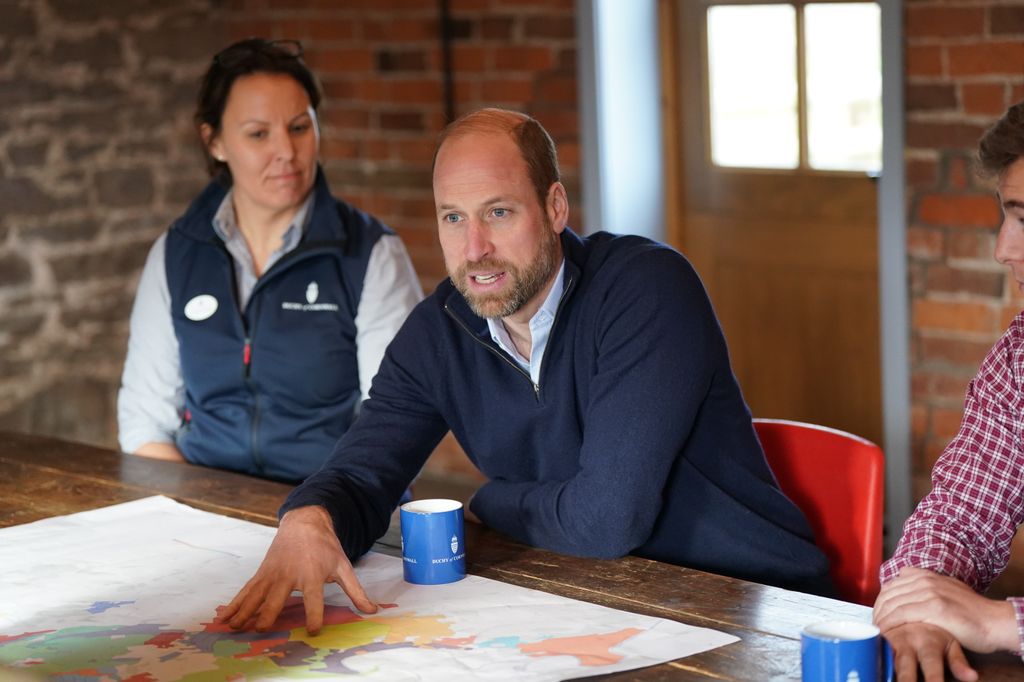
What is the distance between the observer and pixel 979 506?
6.01 ft

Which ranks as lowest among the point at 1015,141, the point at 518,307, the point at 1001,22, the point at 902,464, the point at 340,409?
the point at 902,464

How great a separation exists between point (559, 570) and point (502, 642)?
0.27m

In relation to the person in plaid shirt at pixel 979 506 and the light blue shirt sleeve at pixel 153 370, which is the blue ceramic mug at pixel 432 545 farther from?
the light blue shirt sleeve at pixel 153 370

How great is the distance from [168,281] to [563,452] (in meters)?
1.11

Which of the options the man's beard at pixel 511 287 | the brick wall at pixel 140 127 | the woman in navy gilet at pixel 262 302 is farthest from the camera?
the brick wall at pixel 140 127

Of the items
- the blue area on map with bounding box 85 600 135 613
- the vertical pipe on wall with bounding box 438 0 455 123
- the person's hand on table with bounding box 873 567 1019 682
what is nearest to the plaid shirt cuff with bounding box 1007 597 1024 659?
the person's hand on table with bounding box 873 567 1019 682

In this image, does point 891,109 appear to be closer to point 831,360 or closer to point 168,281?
point 831,360

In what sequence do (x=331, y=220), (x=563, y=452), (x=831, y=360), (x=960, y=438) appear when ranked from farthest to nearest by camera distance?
(x=831, y=360) → (x=331, y=220) → (x=563, y=452) → (x=960, y=438)

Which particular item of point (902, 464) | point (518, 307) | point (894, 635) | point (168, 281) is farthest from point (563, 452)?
point (902, 464)

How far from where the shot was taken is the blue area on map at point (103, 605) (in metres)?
1.76

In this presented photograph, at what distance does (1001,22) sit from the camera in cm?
300

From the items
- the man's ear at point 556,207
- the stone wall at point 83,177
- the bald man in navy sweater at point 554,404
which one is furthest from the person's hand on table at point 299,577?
the stone wall at point 83,177

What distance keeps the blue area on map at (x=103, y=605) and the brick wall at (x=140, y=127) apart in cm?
231

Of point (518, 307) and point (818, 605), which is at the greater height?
point (518, 307)
